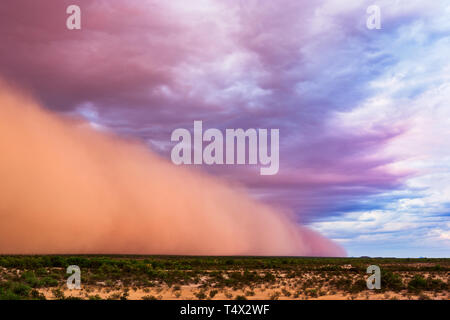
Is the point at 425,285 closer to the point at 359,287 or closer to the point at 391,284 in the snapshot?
the point at 391,284

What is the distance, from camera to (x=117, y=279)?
143ft

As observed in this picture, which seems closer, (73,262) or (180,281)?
(180,281)

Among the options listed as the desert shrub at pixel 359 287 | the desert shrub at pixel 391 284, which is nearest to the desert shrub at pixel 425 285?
the desert shrub at pixel 391 284

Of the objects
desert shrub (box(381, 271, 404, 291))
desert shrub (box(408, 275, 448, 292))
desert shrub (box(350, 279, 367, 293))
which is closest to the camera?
desert shrub (box(350, 279, 367, 293))

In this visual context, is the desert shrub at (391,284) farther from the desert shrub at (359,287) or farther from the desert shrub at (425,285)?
the desert shrub at (359,287)

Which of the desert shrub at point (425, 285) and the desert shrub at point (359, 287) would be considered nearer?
the desert shrub at point (359, 287)

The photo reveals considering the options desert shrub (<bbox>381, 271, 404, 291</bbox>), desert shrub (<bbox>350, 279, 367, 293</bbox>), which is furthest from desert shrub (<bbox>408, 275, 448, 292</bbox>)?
desert shrub (<bbox>350, 279, 367, 293</bbox>)

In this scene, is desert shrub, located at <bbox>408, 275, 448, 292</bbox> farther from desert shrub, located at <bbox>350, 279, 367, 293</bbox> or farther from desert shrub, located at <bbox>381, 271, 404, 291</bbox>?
desert shrub, located at <bbox>350, 279, 367, 293</bbox>

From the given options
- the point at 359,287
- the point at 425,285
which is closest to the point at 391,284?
the point at 425,285

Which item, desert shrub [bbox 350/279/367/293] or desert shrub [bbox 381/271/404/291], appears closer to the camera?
desert shrub [bbox 350/279/367/293]
